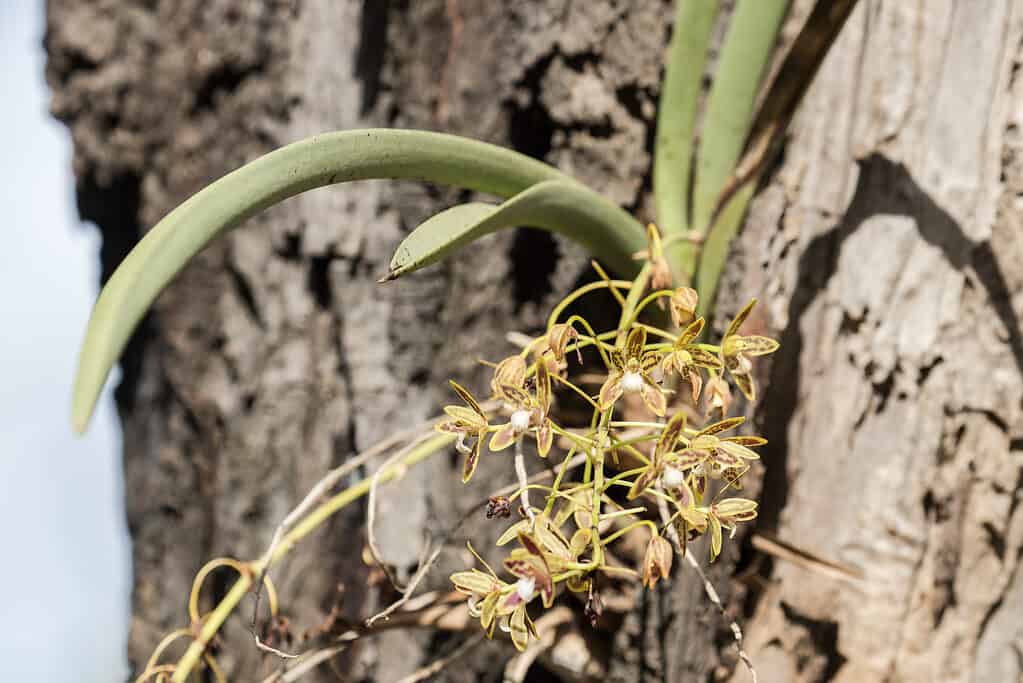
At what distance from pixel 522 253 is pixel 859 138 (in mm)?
328

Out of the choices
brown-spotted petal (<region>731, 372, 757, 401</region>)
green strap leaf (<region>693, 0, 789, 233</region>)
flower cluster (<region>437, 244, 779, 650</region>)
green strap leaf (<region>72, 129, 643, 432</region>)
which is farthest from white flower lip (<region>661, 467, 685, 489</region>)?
green strap leaf (<region>693, 0, 789, 233</region>)

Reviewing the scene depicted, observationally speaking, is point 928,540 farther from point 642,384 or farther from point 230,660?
point 230,660

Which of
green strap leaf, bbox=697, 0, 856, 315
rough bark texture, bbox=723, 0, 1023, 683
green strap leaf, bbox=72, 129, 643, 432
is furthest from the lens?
rough bark texture, bbox=723, 0, 1023, 683

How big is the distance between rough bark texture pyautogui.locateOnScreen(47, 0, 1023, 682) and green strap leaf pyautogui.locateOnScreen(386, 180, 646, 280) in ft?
0.42

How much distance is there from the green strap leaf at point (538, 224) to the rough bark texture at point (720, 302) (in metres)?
0.13

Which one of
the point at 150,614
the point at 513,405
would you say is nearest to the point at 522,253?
the point at 513,405

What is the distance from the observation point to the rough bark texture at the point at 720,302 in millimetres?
711

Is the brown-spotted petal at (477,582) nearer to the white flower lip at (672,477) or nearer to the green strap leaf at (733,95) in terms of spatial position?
the white flower lip at (672,477)

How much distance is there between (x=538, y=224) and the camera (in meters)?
0.57

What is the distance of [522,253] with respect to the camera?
2.78 feet

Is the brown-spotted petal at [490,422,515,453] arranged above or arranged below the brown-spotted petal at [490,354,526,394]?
below

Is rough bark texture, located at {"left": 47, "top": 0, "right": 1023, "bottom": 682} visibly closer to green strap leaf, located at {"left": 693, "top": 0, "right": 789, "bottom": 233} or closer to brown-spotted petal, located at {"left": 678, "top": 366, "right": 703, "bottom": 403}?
green strap leaf, located at {"left": 693, "top": 0, "right": 789, "bottom": 233}

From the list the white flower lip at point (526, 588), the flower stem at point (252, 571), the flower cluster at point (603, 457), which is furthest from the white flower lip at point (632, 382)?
the flower stem at point (252, 571)

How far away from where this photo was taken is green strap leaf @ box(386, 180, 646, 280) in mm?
446
